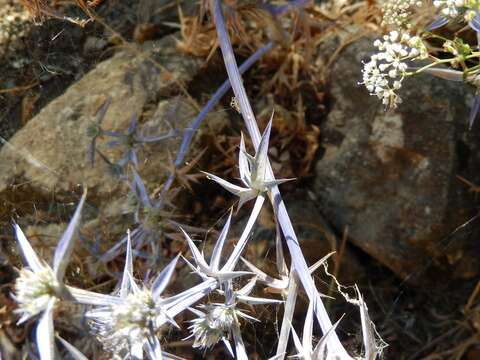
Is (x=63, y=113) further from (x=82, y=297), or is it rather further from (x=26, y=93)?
(x=82, y=297)

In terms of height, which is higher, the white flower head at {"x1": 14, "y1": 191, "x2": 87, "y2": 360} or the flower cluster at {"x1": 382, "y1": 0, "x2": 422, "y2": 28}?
the flower cluster at {"x1": 382, "y1": 0, "x2": 422, "y2": 28}

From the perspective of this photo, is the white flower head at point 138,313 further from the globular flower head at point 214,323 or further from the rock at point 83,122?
the rock at point 83,122

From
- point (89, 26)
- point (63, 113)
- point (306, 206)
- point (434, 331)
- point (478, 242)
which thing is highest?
point (89, 26)

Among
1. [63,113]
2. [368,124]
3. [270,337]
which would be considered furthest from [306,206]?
[63,113]

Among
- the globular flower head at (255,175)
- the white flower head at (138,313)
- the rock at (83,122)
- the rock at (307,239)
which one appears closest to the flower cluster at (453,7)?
the globular flower head at (255,175)

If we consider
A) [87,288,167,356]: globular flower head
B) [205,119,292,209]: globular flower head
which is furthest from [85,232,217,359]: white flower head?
[205,119,292,209]: globular flower head

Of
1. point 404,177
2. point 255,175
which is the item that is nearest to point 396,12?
point 255,175

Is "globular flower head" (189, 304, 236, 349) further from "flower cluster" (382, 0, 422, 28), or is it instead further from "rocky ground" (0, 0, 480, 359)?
"flower cluster" (382, 0, 422, 28)

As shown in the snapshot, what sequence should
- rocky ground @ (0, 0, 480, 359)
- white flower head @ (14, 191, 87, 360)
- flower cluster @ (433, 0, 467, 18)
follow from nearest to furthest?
white flower head @ (14, 191, 87, 360), flower cluster @ (433, 0, 467, 18), rocky ground @ (0, 0, 480, 359)
